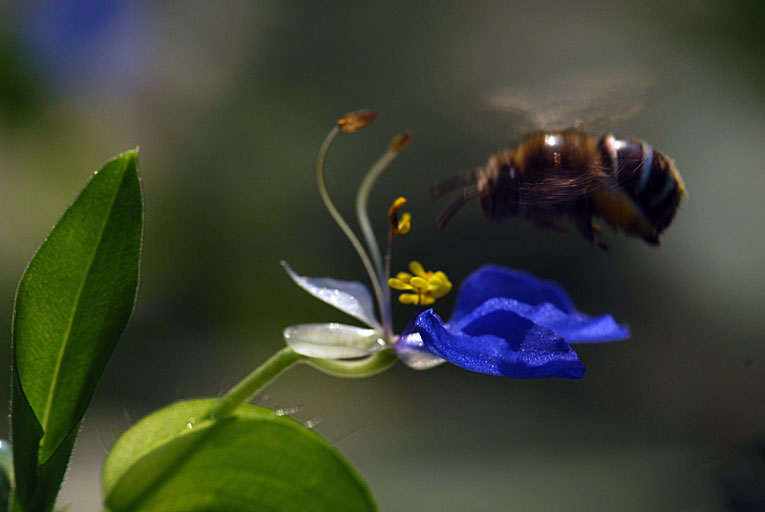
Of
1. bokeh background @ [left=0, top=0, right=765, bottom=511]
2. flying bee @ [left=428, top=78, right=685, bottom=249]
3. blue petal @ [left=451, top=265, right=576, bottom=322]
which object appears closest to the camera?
flying bee @ [left=428, top=78, right=685, bottom=249]

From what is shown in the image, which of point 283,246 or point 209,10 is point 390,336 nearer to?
point 283,246

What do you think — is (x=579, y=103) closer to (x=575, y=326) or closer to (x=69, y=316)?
(x=575, y=326)

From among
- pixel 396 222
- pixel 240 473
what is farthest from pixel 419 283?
pixel 240 473

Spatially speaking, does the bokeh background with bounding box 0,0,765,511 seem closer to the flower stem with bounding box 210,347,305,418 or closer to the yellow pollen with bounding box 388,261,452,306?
the yellow pollen with bounding box 388,261,452,306

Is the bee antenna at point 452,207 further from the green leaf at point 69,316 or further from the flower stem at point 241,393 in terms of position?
the green leaf at point 69,316

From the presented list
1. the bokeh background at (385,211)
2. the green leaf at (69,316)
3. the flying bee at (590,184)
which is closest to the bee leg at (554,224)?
the flying bee at (590,184)

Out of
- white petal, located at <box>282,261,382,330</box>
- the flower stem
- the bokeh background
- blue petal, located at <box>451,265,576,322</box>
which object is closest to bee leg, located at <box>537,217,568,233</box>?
blue petal, located at <box>451,265,576,322</box>
